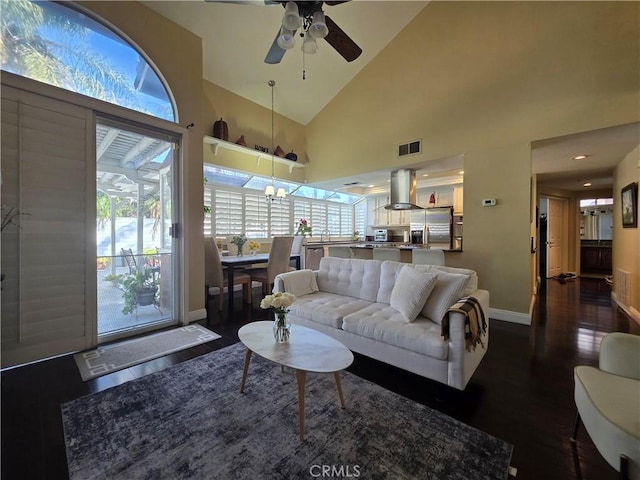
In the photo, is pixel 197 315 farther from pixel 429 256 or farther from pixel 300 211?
pixel 300 211

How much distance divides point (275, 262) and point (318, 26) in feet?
10.5

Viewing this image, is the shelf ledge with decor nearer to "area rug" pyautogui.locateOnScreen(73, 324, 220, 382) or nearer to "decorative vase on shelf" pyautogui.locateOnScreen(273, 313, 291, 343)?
"area rug" pyautogui.locateOnScreen(73, 324, 220, 382)

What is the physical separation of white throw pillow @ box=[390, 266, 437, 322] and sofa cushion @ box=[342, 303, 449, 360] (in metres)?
0.08

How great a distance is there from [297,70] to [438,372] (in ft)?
16.5

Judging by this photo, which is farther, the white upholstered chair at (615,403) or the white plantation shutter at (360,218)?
the white plantation shutter at (360,218)

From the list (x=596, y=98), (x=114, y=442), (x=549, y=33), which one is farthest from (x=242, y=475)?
(x=549, y=33)

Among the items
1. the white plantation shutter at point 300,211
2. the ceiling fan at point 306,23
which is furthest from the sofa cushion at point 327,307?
the white plantation shutter at point 300,211

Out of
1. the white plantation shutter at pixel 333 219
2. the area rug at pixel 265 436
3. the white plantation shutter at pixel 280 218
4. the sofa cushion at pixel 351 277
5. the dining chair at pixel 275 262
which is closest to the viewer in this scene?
the area rug at pixel 265 436

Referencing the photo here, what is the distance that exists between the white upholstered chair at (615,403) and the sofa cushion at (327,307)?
161 cm

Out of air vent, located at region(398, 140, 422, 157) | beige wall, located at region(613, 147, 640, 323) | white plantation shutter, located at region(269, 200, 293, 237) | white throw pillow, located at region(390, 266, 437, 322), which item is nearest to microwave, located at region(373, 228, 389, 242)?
white plantation shutter, located at region(269, 200, 293, 237)

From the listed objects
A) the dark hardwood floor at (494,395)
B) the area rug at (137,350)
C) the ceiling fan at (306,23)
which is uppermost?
the ceiling fan at (306,23)

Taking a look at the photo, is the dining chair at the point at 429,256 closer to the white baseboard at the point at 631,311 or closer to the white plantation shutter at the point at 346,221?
the white baseboard at the point at 631,311

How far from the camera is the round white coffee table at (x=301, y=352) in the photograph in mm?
1528

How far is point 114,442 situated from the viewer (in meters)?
1.52
